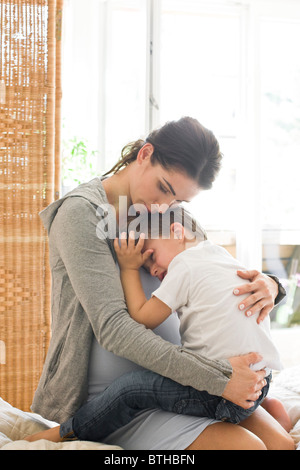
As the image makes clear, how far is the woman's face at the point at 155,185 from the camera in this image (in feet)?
4.79

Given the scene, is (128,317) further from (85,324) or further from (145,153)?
(145,153)

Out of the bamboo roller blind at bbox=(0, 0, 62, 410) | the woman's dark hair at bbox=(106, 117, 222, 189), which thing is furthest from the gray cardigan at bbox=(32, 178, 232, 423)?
the bamboo roller blind at bbox=(0, 0, 62, 410)

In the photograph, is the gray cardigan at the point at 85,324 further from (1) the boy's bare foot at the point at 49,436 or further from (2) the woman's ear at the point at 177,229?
(2) the woman's ear at the point at 177,229

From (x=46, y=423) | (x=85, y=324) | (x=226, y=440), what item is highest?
(x=85, y=324)

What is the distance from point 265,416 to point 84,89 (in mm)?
2281

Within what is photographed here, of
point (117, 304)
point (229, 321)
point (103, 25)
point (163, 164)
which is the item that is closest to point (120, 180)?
point (163, 164)

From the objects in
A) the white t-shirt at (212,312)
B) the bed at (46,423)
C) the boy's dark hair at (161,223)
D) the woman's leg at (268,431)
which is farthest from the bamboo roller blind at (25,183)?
the woman's leg at (268,431)

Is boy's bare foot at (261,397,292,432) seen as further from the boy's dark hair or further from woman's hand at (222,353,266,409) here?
the boy's dark hair

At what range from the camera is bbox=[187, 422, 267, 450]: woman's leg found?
3.75 feet

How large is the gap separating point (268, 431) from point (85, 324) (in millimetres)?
560

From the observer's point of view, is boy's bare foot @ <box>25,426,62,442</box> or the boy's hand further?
the boy's hand

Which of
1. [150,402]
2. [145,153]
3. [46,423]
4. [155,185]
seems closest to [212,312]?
[150,402]

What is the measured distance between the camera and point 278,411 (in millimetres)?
1502

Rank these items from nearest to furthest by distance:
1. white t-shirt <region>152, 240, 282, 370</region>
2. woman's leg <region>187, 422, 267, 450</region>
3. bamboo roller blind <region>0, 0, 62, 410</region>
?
woman's leg <region>187, 422, 267, 450</region> < white t-shirt <region>152, 240, 282, 370</region> < bamboo roller blind <region>0, 0, 62, 410</region>
